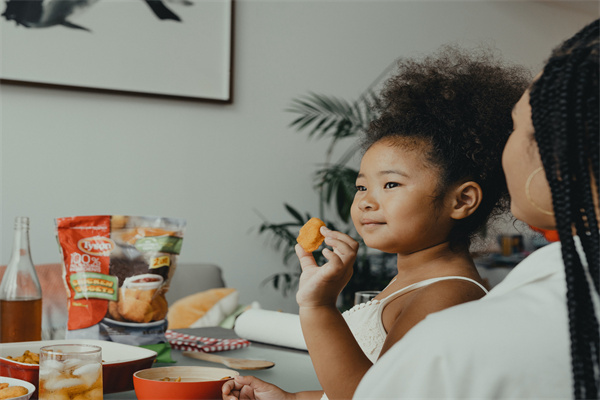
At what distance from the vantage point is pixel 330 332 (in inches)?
29.7

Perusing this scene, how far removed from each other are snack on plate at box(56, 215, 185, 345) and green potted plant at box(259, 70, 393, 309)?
1.88 m

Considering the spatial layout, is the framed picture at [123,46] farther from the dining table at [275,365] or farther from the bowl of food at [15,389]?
the bowl of food at [15,389]

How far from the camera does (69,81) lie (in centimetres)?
267

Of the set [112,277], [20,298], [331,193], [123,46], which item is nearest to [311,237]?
[112,277]

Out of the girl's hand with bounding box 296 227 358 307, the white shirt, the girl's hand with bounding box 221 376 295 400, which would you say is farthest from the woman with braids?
the girl's hand with bounding box 221 376 295 400

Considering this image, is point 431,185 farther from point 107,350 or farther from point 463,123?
point 107,350

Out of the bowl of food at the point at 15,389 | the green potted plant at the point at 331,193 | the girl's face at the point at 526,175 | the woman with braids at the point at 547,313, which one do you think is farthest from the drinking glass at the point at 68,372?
the green potted plant at the point at 331,193

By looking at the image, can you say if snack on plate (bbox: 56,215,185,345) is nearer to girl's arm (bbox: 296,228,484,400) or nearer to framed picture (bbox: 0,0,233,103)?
girl's arm (bbox: 296,228,484,400)

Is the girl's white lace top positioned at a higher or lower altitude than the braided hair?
lower

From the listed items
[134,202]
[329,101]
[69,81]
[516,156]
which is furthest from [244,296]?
[516,156]

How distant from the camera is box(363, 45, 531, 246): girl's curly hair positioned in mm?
957

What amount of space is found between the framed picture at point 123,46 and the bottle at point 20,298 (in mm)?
1665

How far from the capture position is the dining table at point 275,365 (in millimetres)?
968

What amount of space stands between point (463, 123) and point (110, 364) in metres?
0.62
